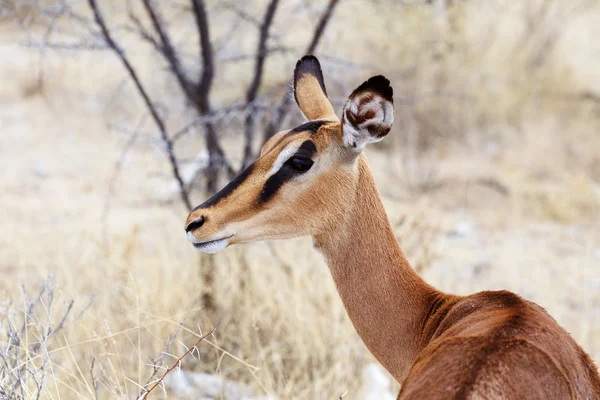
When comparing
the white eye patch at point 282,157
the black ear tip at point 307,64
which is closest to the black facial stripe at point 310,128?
the white eye patch at point 282,157

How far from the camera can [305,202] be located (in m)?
2.62

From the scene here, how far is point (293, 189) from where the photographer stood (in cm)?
259

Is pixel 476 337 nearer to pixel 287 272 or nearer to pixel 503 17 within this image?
pixel 287 272

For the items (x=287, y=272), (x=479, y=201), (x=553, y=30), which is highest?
(x=553, y=30)

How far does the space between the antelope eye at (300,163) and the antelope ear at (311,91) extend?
41 centimetres

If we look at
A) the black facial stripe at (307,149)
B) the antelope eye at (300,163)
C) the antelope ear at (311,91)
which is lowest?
the antelope eye at (300,163)

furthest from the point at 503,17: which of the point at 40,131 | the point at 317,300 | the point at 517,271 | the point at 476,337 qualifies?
the point at 476,337

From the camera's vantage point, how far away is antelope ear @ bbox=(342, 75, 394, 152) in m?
2.30

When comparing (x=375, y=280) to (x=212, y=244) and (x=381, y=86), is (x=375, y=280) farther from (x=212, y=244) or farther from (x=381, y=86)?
(x=381, y=86)

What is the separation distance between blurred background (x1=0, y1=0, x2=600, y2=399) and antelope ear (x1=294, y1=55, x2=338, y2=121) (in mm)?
548

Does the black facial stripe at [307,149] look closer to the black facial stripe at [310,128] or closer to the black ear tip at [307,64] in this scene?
the black facial stripe at [310,128]

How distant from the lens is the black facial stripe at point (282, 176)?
2564 mm

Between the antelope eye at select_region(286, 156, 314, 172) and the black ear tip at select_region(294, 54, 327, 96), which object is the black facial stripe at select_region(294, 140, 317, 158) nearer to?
the antelope eye at select_region(286, 156, 314, 172)

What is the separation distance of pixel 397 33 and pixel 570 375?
26.4 feet
